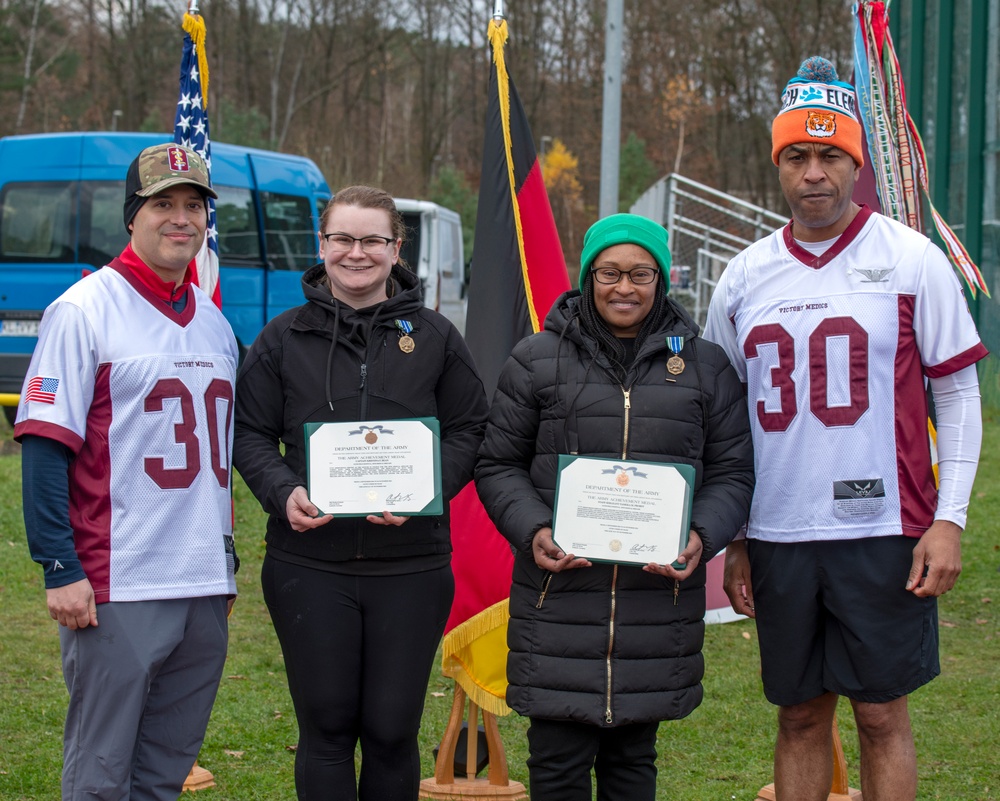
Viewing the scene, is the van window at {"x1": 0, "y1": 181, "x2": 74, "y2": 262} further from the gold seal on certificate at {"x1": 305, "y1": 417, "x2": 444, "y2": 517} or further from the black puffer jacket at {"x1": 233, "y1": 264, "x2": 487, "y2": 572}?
the gold seal on certificate at {"x1": 305, "y1": 417, "x2": 444, "y2": 517}

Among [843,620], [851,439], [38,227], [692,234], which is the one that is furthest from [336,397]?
[692,234]

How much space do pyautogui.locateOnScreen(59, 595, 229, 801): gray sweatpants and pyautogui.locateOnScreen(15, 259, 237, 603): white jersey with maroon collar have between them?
0.08 m

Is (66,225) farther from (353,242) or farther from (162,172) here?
(353,242)

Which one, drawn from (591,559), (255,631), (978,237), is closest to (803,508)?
(591,559)

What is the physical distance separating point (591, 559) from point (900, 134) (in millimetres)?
2519

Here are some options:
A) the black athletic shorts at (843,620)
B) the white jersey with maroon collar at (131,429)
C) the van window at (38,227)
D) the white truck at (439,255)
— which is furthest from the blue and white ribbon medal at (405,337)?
the white truck at (439,255)

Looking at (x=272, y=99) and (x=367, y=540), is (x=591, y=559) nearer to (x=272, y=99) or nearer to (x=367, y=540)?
(x=367, y=540)

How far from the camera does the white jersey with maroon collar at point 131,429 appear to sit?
114 inches

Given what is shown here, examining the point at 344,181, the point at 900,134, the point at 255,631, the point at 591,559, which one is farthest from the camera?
the point at 344,181

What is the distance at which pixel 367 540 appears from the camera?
3.19m

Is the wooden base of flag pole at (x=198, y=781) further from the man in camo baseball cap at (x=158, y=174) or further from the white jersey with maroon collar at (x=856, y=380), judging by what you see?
the white jersey with maroon collar at (x=856, y=380)

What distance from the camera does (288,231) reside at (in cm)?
1445

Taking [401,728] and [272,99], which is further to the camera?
[272,99]
